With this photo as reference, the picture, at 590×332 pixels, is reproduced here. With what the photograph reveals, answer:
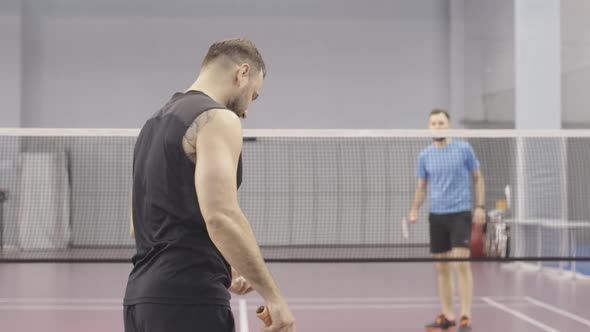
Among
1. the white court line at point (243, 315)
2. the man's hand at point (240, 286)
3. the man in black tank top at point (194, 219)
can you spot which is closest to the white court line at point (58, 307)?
the white court line at point (243, 315)

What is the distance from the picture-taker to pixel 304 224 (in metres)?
14.4

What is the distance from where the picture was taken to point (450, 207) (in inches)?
278

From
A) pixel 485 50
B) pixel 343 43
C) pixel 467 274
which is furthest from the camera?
pixel 343 43

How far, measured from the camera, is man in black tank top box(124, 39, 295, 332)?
239 cm

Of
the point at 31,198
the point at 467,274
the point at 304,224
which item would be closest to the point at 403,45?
the point at 304,224

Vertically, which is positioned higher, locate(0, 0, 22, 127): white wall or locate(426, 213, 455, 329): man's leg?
locate(0, 0, 22, 127): white wall

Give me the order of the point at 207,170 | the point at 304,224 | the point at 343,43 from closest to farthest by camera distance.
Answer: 1. the point at 207,170
2. the point at 304,224
3. the point at 343,43

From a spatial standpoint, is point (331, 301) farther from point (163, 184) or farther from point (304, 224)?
point (163, 184)

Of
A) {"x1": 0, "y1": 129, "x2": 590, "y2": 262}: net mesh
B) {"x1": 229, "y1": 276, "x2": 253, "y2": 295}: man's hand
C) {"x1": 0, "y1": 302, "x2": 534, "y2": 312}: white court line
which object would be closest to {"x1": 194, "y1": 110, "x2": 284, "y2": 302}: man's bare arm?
{"x1": 229, "y1": 276, "x2": 253, "y2": 295}: man's hand

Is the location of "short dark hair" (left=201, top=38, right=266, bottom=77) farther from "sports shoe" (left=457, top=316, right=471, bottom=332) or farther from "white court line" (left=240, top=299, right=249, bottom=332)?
"sports shoe" (left=457, top=316, right=471, bottom=332)

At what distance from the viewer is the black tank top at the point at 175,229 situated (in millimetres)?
2492

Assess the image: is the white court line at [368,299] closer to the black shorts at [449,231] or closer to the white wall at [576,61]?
the black shorts at [449,231]

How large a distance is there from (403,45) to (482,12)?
195 centimetres

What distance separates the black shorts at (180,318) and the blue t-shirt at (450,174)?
471 cm
